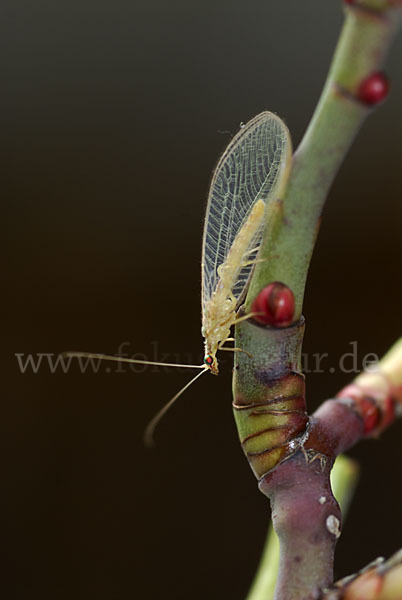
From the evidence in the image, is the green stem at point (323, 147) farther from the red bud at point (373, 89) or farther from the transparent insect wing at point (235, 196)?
the transparent insect wing at point (235, 196)

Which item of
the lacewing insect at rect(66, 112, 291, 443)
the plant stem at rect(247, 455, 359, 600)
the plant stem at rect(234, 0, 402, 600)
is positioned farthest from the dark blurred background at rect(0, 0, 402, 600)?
the plant stem at rect(234, 0, 402, 600)

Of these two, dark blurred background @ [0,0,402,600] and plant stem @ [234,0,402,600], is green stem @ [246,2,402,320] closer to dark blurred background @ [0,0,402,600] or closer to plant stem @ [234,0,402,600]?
plant stem @ [234,0,402,600]

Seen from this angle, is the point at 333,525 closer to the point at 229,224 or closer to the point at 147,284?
the point at 229,224

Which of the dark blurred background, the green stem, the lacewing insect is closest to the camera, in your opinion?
the green stem

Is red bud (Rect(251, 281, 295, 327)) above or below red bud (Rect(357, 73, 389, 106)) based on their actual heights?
below

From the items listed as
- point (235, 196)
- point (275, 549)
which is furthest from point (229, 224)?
point (275, 549)

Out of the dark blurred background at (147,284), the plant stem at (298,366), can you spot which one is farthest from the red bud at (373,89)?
the dark blurred background at (147,284)
